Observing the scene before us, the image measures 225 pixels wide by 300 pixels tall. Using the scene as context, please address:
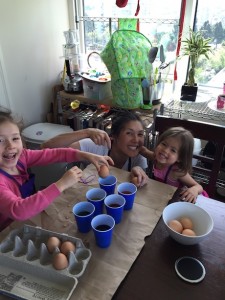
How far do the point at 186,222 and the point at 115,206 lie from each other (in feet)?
0.76

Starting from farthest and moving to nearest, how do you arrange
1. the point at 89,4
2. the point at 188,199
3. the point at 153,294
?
the point at 89,4 < the point at 188,199 < the point at 153,294

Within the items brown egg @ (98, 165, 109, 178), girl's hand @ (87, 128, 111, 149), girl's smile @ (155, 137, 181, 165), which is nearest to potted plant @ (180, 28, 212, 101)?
girl's smile @ (155, 137, 181, 165)

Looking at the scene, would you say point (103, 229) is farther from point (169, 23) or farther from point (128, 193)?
point (169, 23)

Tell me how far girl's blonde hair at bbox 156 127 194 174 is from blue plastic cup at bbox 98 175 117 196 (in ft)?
1.28

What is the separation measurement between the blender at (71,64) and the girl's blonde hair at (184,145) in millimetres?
1059

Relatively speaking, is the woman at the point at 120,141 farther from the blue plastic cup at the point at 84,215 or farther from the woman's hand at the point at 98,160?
the blue plastic cup at the point at 84,215

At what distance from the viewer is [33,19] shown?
1.92m

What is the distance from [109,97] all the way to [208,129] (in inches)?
35.1

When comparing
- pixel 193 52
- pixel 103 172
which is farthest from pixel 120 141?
pixel 193 52

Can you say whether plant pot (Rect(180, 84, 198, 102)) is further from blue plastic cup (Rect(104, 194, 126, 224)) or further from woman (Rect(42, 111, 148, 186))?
blue plastic cup (Rect(104, 194, 126, 224))

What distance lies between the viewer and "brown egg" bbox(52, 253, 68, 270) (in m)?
0.65

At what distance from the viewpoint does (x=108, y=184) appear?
95 cm

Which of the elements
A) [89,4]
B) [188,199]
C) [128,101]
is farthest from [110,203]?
[89,4]

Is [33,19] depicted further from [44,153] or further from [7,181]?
[7,181]
